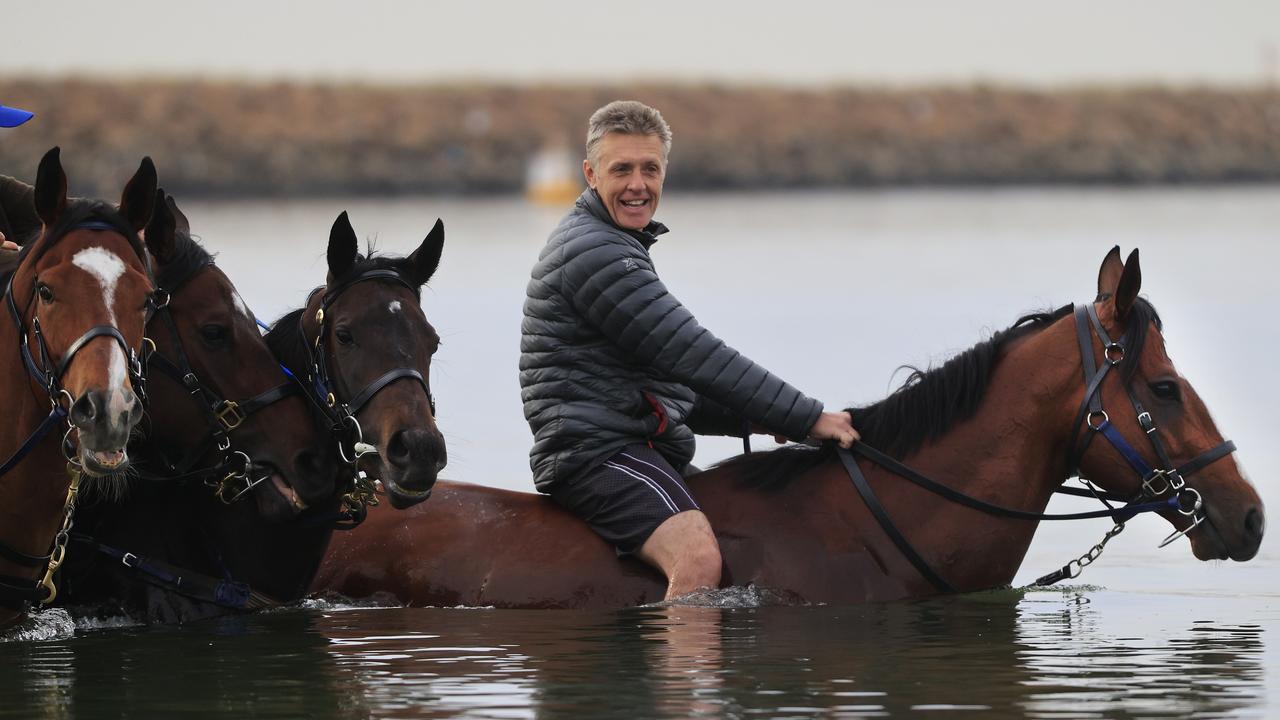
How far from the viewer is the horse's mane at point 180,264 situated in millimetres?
7988

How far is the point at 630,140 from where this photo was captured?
27.9 ft

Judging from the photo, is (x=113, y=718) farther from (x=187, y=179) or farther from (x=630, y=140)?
(x=187, y=179)

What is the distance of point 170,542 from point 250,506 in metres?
0.35

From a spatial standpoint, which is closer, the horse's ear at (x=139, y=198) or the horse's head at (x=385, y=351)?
the horse's ear at (x=139, y=198)

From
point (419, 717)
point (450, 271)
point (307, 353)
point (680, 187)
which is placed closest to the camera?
point (419, 717)

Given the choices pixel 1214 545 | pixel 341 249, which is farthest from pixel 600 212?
pixel 1214 545

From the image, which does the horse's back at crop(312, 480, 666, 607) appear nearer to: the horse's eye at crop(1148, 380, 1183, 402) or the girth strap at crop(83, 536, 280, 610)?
the girth strap at crop(83, 536, 280, 610)

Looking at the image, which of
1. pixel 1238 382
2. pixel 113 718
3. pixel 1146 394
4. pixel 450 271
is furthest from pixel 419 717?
pixel 450 271

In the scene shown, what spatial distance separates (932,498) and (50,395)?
3.60 m

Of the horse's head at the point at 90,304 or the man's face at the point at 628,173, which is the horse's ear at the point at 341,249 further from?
the man's face at the point at 628,173

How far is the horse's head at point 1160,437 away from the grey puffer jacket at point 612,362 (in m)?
1.18

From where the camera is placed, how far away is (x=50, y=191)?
724cm

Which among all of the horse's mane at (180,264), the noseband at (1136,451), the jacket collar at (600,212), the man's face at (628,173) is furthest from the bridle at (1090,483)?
the horse's mane at (180,264)

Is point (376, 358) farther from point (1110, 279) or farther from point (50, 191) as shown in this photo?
point (1110, 279)
